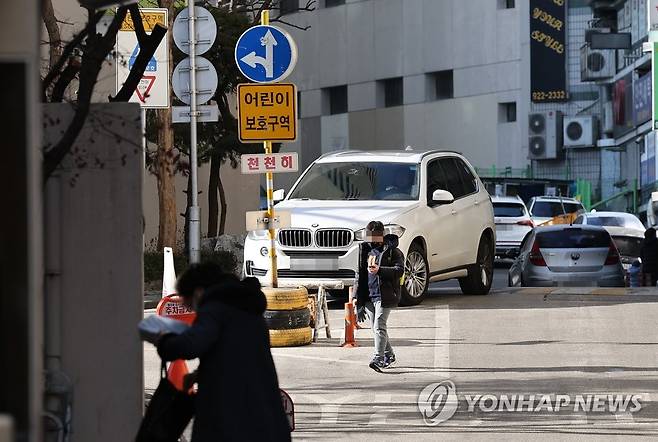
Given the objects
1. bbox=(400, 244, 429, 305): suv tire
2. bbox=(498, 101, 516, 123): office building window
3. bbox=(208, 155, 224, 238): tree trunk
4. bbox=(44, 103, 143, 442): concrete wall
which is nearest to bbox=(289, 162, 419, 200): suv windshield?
bbox=(400, 244, 429, 305): suv tire

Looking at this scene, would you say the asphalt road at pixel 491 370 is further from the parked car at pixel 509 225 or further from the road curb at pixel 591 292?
the parked car at pixel 509 225

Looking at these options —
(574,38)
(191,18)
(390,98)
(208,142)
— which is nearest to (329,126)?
(390,98)

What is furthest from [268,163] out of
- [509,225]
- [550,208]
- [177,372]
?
[550,208]

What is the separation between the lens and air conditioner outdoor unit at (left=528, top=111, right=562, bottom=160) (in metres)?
71.1

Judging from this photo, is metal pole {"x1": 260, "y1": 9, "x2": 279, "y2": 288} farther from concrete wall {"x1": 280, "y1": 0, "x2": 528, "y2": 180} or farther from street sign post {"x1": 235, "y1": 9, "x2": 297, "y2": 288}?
concrete wall {"x1": 280, "y1": 0, "x2": 528, "y2": 180}

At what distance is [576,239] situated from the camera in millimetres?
26312

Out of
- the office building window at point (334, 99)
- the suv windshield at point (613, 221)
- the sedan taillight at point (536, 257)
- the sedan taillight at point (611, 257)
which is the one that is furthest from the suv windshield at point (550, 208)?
the office building window at point (334, 99)

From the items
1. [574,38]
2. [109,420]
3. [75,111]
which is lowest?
[109,420]

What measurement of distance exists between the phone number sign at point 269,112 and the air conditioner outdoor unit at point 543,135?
54014mm

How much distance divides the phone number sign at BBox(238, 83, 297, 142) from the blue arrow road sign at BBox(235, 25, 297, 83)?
0.50 feet

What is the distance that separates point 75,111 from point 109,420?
1.57 metres

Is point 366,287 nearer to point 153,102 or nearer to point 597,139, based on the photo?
point 153,102

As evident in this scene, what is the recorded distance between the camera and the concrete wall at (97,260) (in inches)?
323

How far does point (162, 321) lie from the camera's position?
23.3 ft
